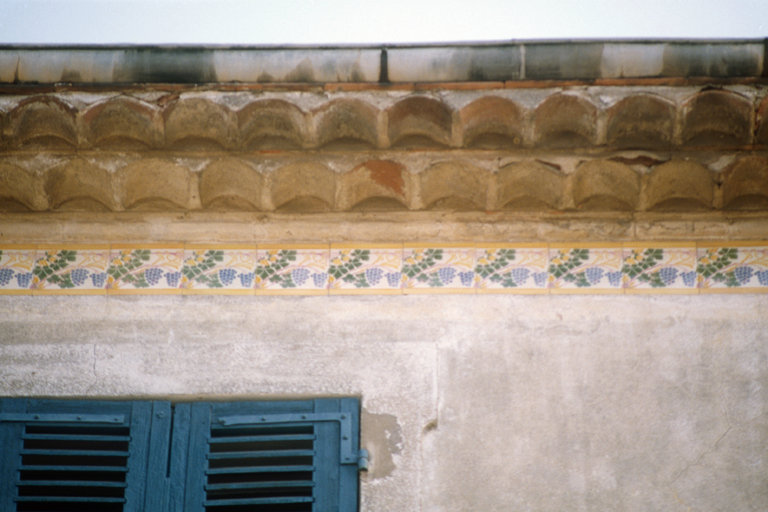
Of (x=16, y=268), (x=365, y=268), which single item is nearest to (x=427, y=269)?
(x=365, y=268)

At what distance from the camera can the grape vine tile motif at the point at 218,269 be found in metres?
3.61

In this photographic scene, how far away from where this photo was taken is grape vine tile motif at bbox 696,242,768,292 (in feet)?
11.6

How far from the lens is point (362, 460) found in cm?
322

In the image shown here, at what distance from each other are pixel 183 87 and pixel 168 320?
2.88 ft

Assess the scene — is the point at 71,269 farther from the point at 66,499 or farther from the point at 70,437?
the point at 66,499

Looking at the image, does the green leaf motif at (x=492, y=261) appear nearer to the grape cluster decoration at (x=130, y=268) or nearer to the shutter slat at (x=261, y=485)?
the shutter slat at (x=261, y=485)

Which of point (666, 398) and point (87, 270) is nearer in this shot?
point (666, 398)

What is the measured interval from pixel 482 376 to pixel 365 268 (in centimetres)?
63

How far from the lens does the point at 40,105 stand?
3.53m

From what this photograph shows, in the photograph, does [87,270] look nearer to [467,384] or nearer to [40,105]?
[40,105]

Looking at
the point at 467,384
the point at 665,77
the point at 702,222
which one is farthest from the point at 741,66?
the point at 467,384

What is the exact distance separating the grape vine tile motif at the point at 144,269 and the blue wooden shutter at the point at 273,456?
545mm

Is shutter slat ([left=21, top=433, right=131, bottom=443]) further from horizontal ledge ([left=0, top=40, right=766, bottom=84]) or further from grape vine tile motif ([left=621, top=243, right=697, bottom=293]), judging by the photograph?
grape vine tile motif ([left=621, top=243, right=697, bottom=293])

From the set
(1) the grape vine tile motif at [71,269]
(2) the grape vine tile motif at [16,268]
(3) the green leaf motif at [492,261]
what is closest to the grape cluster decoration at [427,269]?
(3) the green leaf motif at [492,261]
